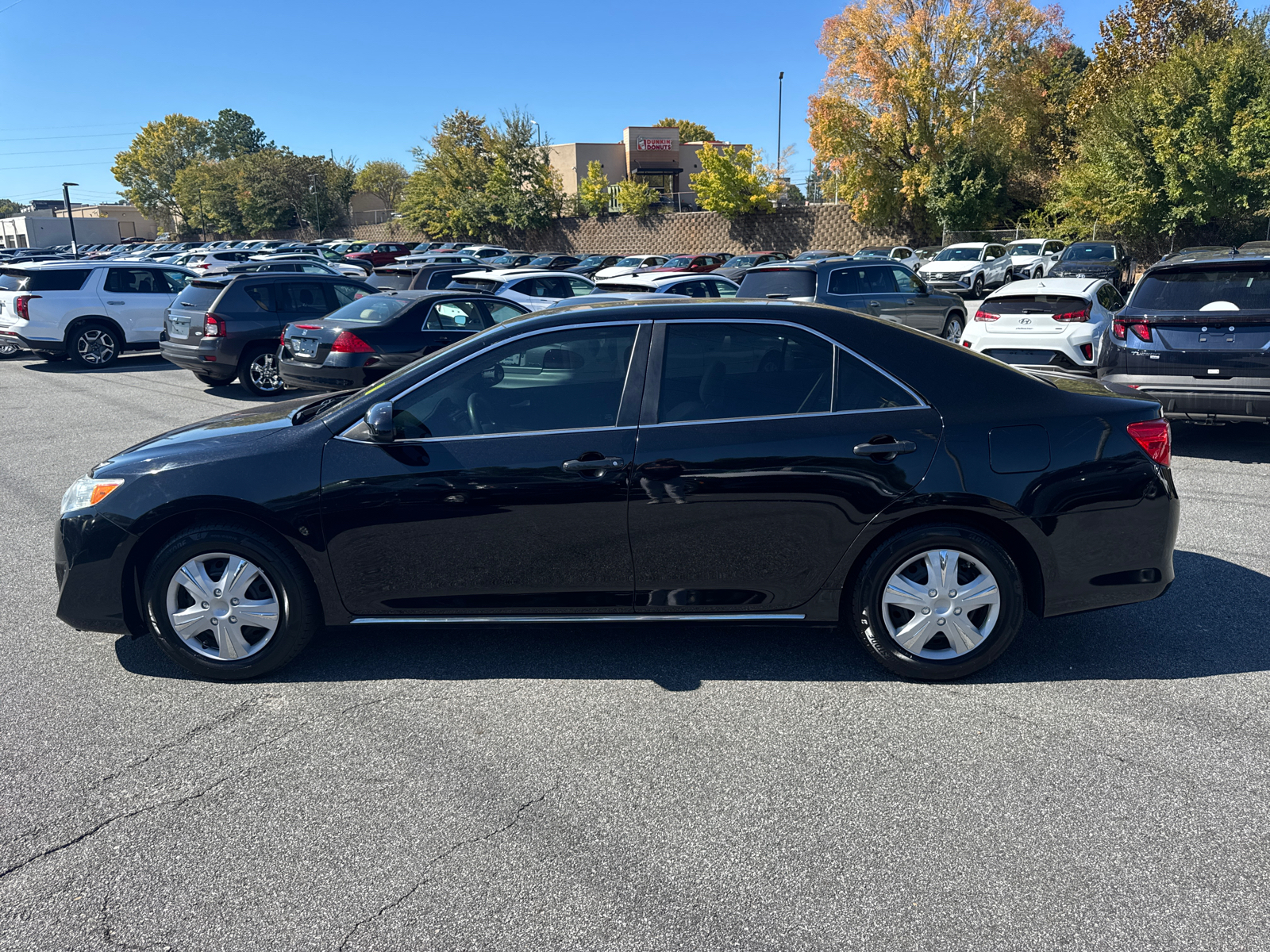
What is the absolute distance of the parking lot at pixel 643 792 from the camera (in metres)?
2.65

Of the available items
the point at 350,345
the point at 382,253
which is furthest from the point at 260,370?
the point at 382,253

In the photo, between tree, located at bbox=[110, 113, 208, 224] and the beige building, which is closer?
the beige building

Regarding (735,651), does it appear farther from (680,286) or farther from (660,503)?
(680,286)

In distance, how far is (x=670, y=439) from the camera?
3.95 metres

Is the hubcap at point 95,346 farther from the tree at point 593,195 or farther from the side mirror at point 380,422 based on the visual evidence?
the tree at point 593,195

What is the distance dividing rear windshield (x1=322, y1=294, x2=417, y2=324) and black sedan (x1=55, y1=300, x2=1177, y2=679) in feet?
23.2

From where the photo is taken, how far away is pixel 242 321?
1276 cm

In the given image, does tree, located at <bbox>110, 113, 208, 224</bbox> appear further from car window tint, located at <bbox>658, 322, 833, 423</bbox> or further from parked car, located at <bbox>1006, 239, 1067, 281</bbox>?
car window tint, located at <bbox>658, 322, 833, 423</bbox>

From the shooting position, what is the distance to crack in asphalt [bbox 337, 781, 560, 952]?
2.62 m

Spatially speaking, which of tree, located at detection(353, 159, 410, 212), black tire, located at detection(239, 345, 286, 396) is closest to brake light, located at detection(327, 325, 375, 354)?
black tire, located at detection(239, 345, 286, 396)

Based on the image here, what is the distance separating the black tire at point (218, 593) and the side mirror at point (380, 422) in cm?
67

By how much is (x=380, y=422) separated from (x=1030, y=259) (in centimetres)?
2904

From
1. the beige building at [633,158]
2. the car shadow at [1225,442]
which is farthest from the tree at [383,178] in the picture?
the car shadow at [1225,442]

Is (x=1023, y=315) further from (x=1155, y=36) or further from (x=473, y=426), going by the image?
(x=1155, y=36)
